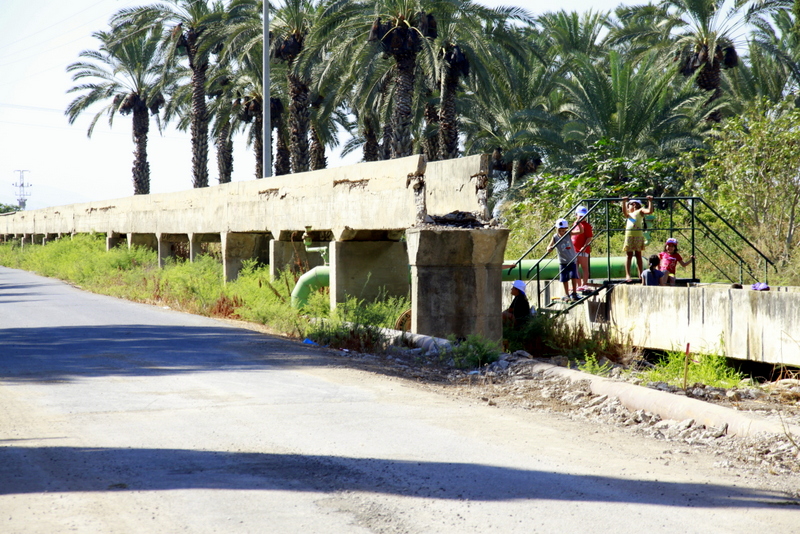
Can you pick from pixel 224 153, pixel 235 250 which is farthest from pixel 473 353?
pixel 224 153

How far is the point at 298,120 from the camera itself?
29141mm

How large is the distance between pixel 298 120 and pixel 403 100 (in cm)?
619

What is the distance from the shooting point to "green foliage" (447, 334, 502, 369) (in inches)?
369

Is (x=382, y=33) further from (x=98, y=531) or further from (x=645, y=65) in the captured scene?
(x=98, y=531)

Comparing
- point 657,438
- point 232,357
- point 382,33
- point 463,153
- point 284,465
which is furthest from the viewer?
point 463,153

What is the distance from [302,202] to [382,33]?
30.4ft

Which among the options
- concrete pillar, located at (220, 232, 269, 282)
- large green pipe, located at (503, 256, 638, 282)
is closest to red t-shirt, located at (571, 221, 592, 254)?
large green pipe, located at (503, 256, 638, 282)

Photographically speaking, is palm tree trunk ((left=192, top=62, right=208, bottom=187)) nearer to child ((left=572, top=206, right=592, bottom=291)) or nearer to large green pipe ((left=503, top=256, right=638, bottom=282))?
large green pipe ((left=503, top=256, right=638, bottom=282))

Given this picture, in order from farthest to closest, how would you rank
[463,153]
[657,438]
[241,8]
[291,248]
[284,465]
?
[463,153]
[241,8]
[291,248]
[657,438]
[284,465]

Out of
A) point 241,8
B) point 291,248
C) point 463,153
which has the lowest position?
point 291,248

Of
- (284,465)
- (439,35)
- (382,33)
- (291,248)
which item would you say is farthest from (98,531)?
(439,35)

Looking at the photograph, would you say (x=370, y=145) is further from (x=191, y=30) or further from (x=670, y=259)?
(x=670, y=259)

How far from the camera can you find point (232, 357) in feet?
32.5

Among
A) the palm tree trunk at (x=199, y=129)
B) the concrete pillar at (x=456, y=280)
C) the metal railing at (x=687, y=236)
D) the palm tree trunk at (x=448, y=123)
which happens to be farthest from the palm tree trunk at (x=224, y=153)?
the concrete pillar at (x=456, y=280)
